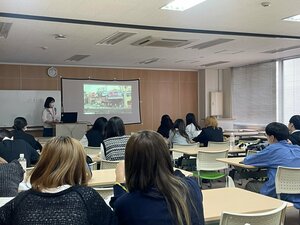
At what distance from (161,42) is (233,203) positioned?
5221 millimetres

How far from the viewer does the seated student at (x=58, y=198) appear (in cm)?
170

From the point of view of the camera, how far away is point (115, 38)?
696cm

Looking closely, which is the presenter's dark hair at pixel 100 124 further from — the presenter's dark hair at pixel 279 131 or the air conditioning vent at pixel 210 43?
the air conditioning vent at pixel 210 43

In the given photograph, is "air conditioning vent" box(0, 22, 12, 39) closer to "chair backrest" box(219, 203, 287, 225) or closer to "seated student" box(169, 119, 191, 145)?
"seated student" box(169, 119, 191, 145)

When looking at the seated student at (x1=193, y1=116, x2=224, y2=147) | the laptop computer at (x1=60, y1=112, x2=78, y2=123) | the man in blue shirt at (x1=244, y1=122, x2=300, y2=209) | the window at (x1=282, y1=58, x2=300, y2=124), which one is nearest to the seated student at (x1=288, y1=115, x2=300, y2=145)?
the man in blue shirt at (x1=244, y1=122, x2=300, y2=209)

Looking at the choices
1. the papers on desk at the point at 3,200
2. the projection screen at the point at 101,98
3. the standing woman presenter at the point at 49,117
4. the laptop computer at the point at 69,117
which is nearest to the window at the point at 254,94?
the projection screen at the point at 101,98

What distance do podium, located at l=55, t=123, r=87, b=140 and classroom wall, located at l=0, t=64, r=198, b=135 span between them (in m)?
1.75

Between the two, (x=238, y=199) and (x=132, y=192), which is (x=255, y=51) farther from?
(x=132, y=192)

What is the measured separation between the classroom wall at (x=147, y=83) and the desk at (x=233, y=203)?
8.74 metres

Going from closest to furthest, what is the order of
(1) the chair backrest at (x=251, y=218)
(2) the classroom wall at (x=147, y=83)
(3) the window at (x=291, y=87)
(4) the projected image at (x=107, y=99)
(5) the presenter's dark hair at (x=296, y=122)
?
(1) the chair backrest at (x=251, y=218)
(5) the presenter's dark hair at (x=296, y=122)
(3) the window at (x=291, y=87)
(2) the classroom wall at (x=147, y=83)
(4) the projected image at (x=107, y=99)

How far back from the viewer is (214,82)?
41.6ft

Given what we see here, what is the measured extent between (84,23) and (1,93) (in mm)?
5455

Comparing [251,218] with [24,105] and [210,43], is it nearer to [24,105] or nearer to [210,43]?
[210,43]

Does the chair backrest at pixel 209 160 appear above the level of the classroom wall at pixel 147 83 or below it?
below
